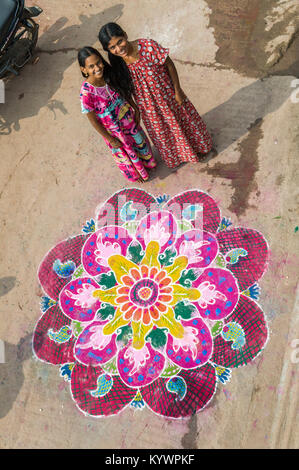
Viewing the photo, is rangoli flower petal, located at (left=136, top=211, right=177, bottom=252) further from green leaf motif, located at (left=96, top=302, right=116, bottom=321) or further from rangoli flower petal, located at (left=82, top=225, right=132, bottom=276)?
green leaf motif, located at (left=96, top=302, right=116, bottom=321)

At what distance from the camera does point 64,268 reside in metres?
3.46

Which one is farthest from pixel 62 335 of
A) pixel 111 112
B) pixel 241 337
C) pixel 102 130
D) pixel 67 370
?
pixel 111 112

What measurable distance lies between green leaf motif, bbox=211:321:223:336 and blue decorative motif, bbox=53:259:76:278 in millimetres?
1458

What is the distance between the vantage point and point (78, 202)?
375 centimetres

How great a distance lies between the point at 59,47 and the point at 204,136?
2699 mm

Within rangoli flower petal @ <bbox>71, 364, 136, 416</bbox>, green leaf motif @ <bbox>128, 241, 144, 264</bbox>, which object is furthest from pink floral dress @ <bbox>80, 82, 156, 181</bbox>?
rangoli flower petal @ <bbox>71, 364, 136, 416</bbox>

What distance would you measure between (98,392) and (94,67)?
8.51ft

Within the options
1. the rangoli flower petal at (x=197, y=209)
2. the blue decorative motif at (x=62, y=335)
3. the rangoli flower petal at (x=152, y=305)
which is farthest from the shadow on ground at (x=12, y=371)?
the rangoli flower petal at (x=197, y=209)

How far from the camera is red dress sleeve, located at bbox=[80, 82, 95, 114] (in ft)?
8.00

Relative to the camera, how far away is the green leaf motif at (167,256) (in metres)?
3.29

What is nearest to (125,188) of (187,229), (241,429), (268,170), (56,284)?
(187,229)

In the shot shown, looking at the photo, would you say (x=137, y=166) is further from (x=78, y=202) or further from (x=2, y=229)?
(x=2, y=229)

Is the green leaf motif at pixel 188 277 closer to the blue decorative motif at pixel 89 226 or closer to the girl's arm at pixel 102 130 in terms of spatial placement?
the blue decorative motif at pixel 89 226

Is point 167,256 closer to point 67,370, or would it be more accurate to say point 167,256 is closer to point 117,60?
point 67,370
